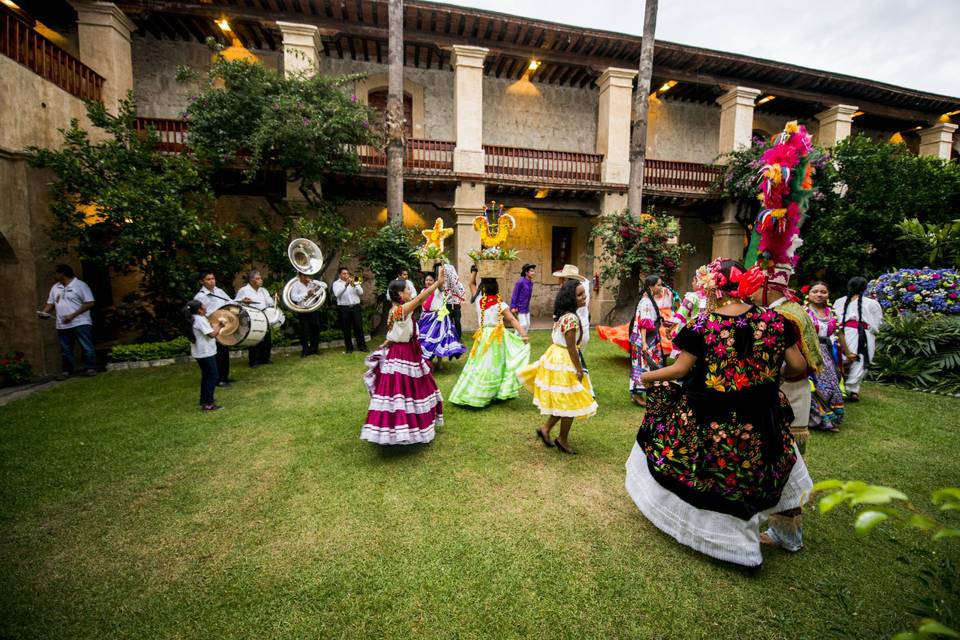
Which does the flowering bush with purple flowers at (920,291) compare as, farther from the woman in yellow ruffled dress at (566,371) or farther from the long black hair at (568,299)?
the long black hair at (568,299)

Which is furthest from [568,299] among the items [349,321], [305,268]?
[349,321]

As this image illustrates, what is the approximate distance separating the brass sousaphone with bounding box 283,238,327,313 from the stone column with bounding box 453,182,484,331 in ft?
15.3

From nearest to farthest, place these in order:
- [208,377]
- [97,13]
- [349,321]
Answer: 1. [208,377]
2. [349,321]
3. [97,13]

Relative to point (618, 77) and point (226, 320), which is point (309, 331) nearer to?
point (226, 320)

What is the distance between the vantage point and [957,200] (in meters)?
10.8

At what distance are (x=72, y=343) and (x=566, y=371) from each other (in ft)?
29.3

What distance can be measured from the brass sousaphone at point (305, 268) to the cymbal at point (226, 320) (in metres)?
1.70

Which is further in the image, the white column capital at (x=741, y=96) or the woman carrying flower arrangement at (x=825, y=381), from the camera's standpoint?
the white column capital at (x=741, y=96)

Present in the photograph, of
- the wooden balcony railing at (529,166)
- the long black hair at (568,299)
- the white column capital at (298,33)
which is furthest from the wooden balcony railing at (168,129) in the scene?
the long black hair at (568,299)

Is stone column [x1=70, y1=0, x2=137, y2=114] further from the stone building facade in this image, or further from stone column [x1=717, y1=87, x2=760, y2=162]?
stone column [x1=717, y1=87, x2=760, y2=162]

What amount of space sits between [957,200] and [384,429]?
1591cm

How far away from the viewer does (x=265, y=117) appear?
9008 millimetres

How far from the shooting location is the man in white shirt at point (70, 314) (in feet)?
23.3

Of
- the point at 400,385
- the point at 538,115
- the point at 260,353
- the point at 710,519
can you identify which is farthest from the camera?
the point at 538,115
